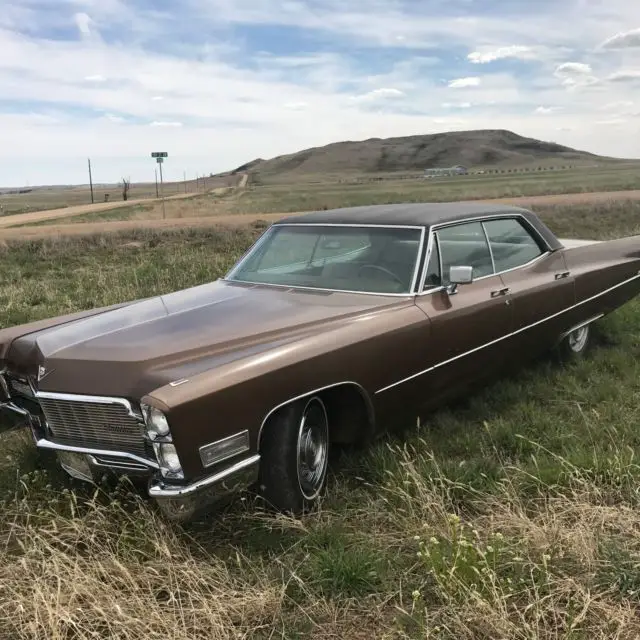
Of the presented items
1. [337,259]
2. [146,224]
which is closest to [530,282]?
[337,259]

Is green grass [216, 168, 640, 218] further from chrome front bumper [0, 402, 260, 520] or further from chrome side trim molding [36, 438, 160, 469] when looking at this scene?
chrome front bumper [0, 402, 260, 520]

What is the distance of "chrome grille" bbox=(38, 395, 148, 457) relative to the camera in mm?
2803

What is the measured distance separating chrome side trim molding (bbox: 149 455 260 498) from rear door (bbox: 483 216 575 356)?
98.5 inches

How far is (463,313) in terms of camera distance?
13.5ft

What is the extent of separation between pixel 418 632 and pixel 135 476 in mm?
1296

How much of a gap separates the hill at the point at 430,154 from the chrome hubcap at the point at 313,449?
15872 centimetres

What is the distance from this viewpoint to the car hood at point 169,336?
9.53 feet

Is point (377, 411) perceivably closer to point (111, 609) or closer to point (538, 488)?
point (538, 488)

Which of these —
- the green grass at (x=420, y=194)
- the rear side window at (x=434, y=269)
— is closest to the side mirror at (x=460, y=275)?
the rear side window at (x=434, y=269)

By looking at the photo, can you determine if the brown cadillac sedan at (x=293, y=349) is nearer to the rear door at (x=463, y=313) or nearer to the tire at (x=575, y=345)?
the rear door at (x=463, y=313)

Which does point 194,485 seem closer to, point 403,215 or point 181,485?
point 181,485

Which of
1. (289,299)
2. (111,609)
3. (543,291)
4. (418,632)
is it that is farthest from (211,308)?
(543,291)

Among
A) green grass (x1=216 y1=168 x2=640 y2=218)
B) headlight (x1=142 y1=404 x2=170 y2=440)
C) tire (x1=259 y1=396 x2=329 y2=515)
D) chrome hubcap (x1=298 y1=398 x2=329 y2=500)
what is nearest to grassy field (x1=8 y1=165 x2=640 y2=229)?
Answer: green grass (x1=216 y1=168 x2=640 y2=218)

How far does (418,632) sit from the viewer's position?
2311 mm
